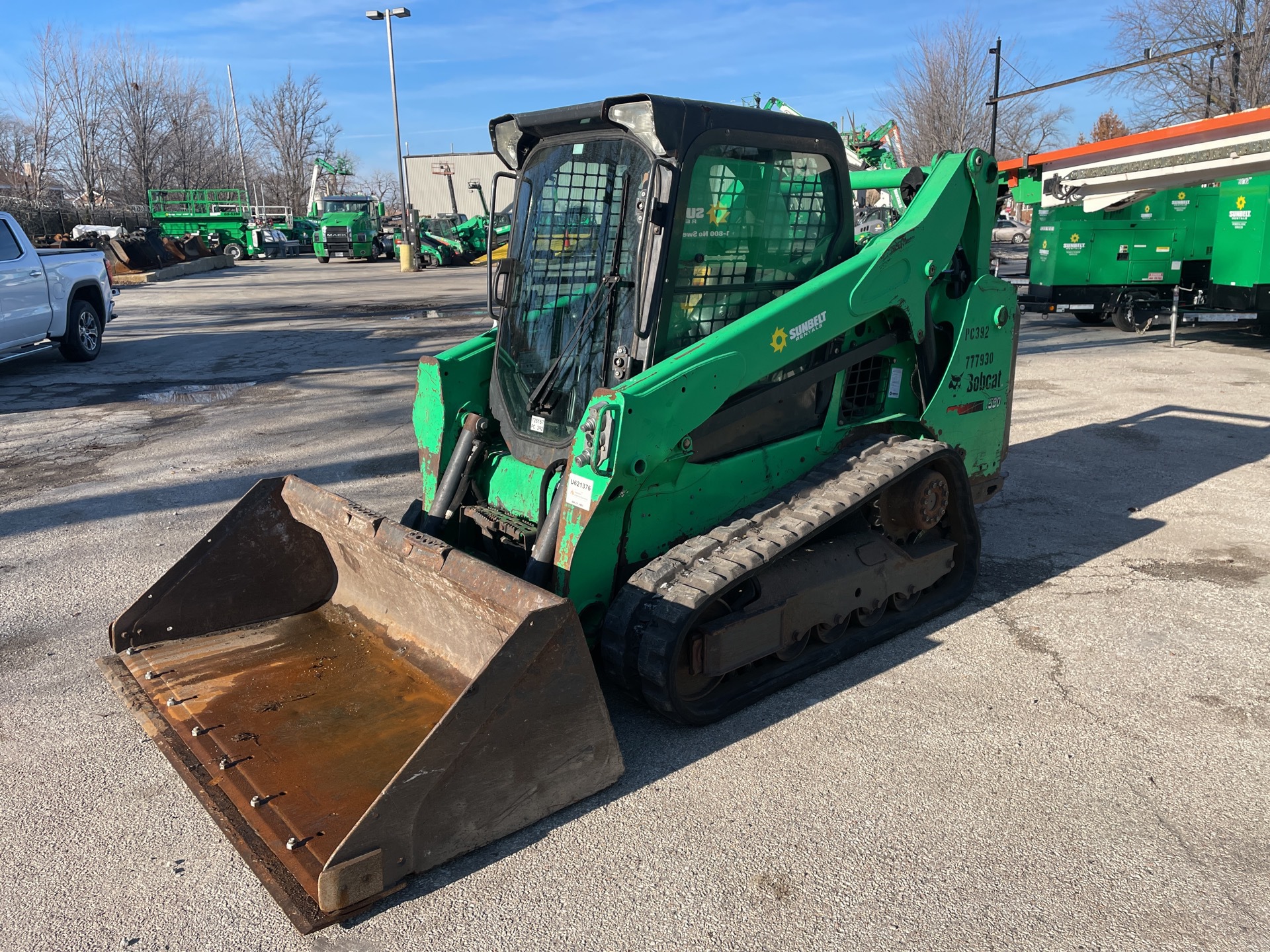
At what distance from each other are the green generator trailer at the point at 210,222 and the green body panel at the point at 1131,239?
3175 centimetres

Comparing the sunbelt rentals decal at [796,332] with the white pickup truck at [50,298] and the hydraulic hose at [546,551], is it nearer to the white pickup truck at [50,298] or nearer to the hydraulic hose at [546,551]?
the hydraulic hose at [546,551]

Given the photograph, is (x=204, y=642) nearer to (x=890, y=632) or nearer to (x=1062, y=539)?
(x=890, y=632)

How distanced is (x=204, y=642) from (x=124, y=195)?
51.2m

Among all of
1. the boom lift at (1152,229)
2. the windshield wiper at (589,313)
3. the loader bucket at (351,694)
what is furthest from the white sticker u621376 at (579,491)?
the boom lift at (1152,229)

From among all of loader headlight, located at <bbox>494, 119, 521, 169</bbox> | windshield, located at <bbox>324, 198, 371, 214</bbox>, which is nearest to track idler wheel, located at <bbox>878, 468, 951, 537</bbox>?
loader headlight, located at <bbox>494, 119, 521, 169</bbox>

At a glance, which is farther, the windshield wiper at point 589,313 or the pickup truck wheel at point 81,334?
→ the pickup truck wheel at point 81,334

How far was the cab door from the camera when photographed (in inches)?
451

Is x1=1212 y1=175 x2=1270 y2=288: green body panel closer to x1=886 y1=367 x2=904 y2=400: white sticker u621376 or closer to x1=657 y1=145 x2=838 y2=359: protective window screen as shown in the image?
x1=886 y1=367 x2=904 y2=400: white sticker u621376

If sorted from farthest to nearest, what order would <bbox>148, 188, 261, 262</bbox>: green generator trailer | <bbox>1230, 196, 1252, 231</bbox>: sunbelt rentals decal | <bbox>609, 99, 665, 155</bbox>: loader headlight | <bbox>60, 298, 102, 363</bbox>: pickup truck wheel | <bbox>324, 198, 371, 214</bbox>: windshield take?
<bbox>148, 188, 261, 262</bbox>: green generator trailer
<bbox>324, 198, 371, 214</bbox>: windshield
<bbox>1230, 196, 1252, 231</bbox>: sunbelt rentals decal
<bbox>60, 298, 102, 363</bbox>: pickup truck wheel
<bbox>609, 99, 665, 155</bbox>: loader headlight

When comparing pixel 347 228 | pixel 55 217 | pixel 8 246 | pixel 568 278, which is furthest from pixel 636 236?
pixel 347 228

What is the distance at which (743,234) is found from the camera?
4.32 metres

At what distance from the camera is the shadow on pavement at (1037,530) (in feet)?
11.8

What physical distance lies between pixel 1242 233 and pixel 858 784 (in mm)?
13612

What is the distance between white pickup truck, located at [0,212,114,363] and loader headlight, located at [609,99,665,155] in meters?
10.4
